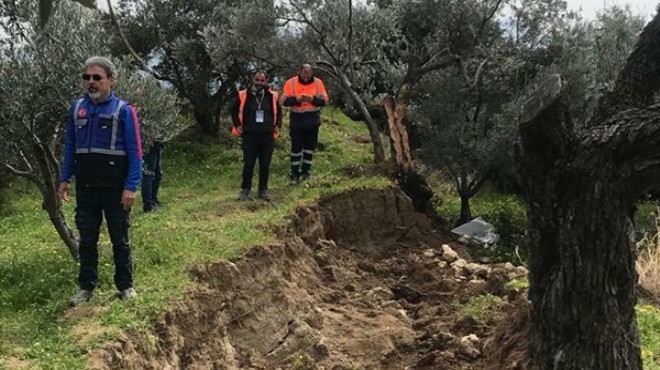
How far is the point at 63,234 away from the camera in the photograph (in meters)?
7.39

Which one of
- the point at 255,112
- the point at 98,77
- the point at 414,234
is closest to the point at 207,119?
the point at 255,112

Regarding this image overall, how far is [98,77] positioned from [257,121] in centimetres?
499

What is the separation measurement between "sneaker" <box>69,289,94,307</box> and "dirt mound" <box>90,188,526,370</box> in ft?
2.73

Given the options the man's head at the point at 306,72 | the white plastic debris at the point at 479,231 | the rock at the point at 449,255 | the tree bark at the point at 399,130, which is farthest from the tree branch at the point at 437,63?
the rock at the point at 449,255

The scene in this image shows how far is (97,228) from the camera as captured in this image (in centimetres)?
623

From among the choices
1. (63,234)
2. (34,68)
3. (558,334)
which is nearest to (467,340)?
(558,334)

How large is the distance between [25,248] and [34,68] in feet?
9.83

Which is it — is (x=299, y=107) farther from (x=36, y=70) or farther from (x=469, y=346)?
(x=469, y=346)

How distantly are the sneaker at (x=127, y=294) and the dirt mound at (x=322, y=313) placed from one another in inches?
17.1

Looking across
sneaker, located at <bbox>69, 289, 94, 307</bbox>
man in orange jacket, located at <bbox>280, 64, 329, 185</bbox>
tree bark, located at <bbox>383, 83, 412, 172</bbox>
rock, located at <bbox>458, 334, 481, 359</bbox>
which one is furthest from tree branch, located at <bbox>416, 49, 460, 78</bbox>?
sneaker, located at <bbox>69, 289, 94, 307</bbox>

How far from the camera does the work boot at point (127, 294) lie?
6141mm

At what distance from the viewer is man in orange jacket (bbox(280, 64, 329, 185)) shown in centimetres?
1181

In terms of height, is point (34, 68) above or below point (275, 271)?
above

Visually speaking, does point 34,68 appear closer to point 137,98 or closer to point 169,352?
point 137,98
